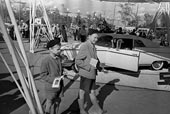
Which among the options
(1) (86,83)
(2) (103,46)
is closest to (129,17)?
(2) (103,46)

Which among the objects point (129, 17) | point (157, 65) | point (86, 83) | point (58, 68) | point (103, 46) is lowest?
point (129, 17)

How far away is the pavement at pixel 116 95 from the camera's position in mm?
5540

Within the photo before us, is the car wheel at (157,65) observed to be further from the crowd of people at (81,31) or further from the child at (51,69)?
the child at (51,69)

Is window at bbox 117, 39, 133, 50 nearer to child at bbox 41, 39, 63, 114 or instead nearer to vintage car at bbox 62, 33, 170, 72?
vintage car at bbox 62, 33, 170, 72

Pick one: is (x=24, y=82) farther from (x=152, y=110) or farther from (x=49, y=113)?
(x=152, y=110)

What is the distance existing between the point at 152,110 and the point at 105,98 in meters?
1.25

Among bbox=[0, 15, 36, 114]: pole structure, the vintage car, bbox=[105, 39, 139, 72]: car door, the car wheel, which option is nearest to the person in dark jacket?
bbox=[0, 15, 36, 114]: pole structure

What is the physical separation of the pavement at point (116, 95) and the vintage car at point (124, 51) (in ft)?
3.93

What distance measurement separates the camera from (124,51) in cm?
931

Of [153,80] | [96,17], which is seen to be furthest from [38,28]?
[153,80]

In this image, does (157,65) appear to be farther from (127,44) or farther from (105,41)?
(105,41)

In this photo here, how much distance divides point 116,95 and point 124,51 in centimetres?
286

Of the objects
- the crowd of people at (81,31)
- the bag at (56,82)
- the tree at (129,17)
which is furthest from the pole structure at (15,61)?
the tree at (129,17)

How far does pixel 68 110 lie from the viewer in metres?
5.37
